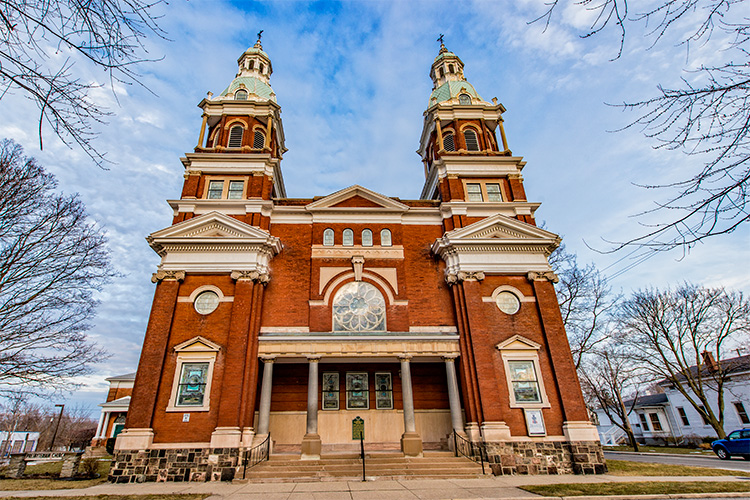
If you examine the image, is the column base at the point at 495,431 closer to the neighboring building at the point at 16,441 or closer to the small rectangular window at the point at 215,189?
the small rectangular window at the point at 215,189

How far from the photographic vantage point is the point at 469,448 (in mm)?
15320

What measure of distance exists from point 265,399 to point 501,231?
45.7ft

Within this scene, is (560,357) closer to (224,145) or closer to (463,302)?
(463,302)

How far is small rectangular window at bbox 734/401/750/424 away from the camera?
31.2 metres

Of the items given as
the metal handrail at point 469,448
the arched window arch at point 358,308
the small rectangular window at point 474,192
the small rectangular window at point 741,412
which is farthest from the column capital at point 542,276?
the small rectangular window at point 741,412

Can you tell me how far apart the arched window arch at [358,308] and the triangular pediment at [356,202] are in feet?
15.1

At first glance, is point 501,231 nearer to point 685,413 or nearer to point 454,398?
point 454,398

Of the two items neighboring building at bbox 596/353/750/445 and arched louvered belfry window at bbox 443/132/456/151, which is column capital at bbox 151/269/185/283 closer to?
arched louvered belfry window at bbox 443/132/456/151

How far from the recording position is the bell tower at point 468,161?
2145 cm

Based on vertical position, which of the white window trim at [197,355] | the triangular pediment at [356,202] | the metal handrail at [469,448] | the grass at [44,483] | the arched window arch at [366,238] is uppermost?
the triangular pediment at [356,202]

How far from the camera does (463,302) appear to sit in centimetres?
1848

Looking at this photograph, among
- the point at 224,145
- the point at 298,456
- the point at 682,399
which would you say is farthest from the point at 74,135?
the point at 682,399

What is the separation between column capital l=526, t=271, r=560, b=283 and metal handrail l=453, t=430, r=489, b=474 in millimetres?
8146

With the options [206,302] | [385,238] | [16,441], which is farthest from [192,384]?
[16,441]
